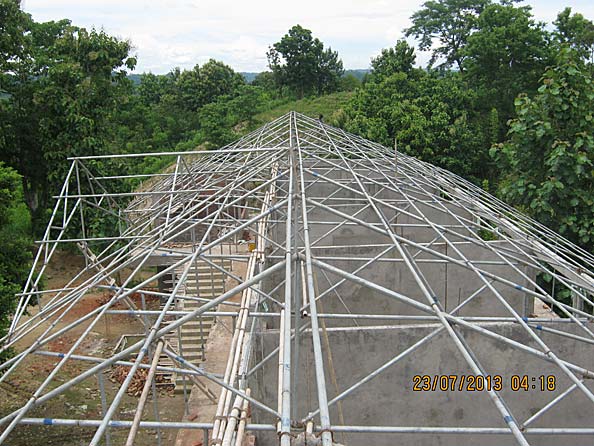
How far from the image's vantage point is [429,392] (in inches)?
202

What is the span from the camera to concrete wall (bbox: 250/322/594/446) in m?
5.11

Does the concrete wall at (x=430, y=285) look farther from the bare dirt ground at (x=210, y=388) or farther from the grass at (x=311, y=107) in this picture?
the grass at (x=311, y=107)

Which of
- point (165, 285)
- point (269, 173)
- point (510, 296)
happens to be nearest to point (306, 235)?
point (510, 296)

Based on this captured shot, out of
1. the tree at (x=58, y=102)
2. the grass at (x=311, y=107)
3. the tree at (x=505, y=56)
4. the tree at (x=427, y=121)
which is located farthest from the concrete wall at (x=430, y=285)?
the grass at (x=311, y=107)

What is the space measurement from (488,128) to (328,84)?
14287mm

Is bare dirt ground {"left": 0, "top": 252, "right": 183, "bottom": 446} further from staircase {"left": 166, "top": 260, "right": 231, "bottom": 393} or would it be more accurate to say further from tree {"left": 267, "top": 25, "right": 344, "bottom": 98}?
tree {"left": 267, "top": 25, "right": 344, "bottom": 98}

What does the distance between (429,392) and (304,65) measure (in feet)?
85.7

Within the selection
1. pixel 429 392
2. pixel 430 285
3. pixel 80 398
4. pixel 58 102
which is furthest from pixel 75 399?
pixel 58 102

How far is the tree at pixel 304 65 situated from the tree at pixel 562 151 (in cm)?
2004

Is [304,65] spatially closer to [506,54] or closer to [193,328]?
[506,54]

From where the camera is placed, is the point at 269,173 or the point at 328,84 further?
the point at 328,84

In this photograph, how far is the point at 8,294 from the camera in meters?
6.63

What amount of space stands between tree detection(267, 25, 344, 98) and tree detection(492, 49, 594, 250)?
789 inches

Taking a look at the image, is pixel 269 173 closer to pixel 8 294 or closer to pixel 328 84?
pixel 8 294
